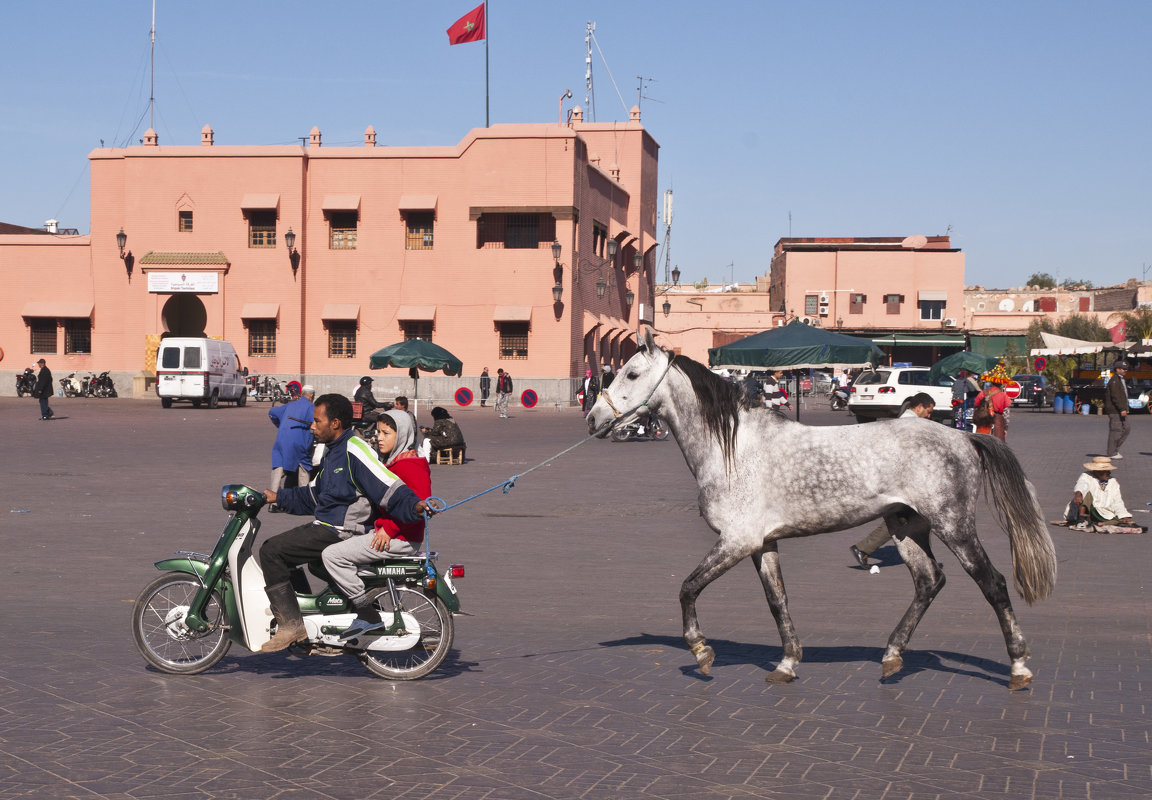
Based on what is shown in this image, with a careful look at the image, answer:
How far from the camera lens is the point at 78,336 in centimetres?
5131

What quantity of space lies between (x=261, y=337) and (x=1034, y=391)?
3180 cm

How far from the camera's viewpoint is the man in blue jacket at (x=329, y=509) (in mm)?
6840

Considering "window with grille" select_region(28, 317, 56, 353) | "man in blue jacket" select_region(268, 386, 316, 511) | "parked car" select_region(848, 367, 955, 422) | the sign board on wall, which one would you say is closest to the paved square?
"man in blue jacket" select_region(268, 386, 316, 511)

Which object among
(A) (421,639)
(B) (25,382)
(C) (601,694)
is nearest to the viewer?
(C) (601,694)

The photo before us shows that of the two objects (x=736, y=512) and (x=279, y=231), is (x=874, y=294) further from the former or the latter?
(x=736, y=512)

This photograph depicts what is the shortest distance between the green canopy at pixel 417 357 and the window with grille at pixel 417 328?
19.4 metres

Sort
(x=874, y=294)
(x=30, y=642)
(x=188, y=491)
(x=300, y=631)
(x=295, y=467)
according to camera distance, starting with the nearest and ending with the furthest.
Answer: (x=300, y=631) → (x=30, y=642) → (x=295, y=467) → (x=188, y=491) → (x=874, y=294)

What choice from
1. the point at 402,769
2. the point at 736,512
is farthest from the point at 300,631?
the point at 736,512

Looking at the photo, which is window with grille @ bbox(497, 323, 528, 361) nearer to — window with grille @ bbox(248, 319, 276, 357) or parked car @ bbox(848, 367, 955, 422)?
window with grille @ bbox(248, 319, 276, 357)

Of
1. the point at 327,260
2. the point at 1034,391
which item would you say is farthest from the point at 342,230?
the point at 1034,391

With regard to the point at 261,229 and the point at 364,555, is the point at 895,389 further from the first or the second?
the point at 364,555

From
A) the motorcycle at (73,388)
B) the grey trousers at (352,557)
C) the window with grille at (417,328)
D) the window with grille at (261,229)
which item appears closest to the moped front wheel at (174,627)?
the grey trousers at (352,557)

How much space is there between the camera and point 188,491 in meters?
17.2

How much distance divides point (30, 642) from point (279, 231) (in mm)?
44132
